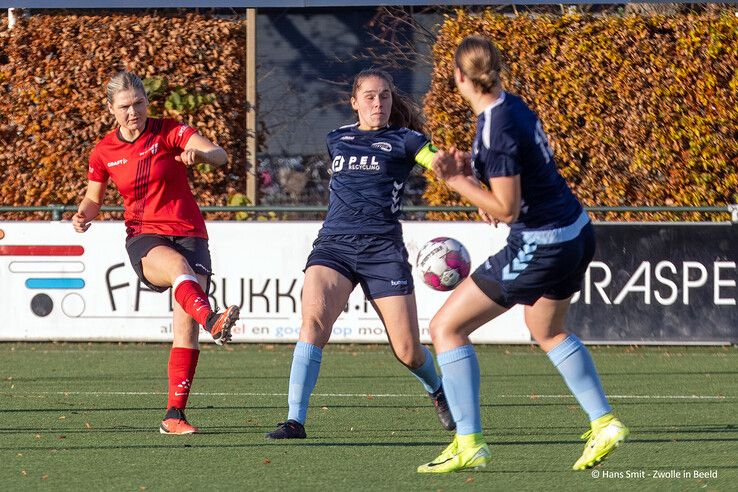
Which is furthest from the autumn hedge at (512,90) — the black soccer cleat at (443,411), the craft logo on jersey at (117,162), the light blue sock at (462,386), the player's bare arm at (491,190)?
the player's bare arm at (491,190)

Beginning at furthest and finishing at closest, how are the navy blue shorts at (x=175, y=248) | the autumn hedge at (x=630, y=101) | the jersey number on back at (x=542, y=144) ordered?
1. the autumn hedge at (x=630, y=101)
2. the navy blue shorts at (x=175, y=248)
3. the jersey number on back at (x=542, y=144)

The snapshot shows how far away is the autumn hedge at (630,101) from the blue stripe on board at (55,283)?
4083 mm

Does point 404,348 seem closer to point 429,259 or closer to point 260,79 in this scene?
point 429,259

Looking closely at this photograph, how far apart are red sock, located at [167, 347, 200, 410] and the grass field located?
0.81 ft

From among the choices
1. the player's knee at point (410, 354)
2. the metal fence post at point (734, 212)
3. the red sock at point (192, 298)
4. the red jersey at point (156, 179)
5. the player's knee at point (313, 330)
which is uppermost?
the red jersey at point (156, 179)

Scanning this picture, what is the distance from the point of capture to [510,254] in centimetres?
614

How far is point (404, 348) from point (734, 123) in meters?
8.70

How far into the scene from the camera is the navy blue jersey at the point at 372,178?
24.5 ft

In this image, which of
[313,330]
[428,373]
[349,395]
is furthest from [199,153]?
[349,395]

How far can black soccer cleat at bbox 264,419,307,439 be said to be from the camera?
287 inches

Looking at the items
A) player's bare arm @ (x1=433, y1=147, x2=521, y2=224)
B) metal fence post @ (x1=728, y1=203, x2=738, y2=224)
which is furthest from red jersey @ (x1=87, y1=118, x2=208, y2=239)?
metal fence post @ (x1=728, y1=203, x2=738, y2=224)

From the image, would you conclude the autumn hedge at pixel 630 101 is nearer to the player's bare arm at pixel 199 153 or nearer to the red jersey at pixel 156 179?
the red jersey at pixel 156 179

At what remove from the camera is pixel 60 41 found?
15.8 meters

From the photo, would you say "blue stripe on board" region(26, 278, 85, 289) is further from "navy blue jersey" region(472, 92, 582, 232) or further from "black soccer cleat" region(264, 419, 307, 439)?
"navy blue jersey" region(472, 92, 582, 232)
